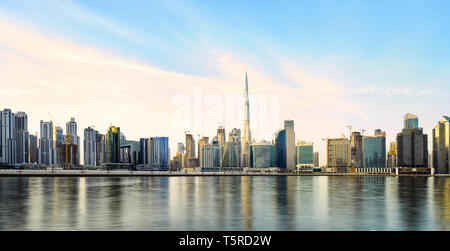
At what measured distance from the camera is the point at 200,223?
2173 inches

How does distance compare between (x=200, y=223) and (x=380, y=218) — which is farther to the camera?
(x=380, y=218)

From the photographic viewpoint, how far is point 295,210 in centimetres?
7212

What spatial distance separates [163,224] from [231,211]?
19093 mm
